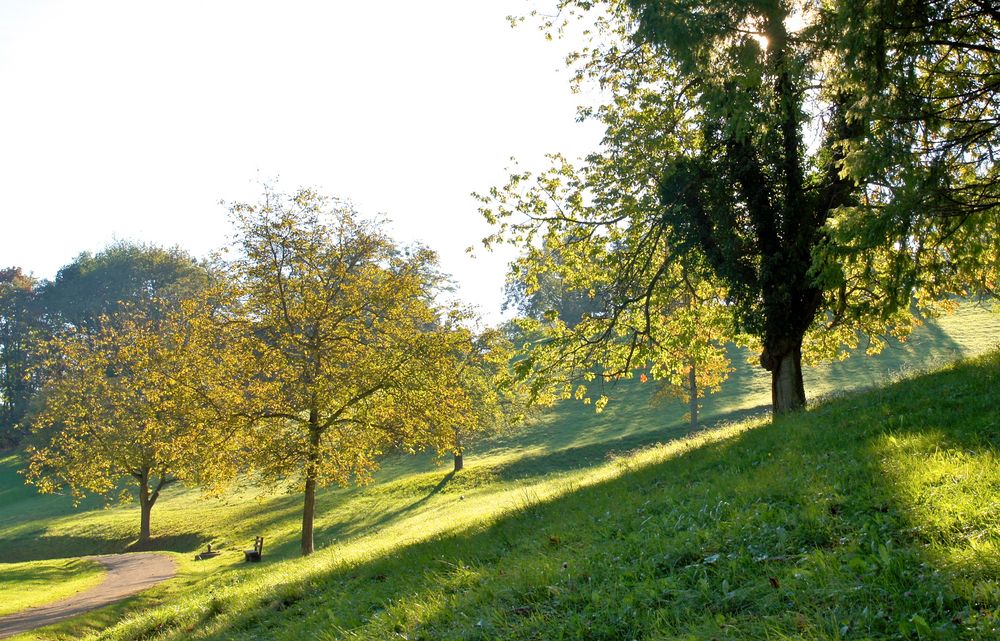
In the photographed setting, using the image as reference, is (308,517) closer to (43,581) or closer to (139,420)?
(43,581)

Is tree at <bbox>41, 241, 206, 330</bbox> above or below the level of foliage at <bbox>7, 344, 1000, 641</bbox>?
above

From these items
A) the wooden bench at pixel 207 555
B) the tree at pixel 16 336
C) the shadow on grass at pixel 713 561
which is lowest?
the wooden bench at pixel 207 555

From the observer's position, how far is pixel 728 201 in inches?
587

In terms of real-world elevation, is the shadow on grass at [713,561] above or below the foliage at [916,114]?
below

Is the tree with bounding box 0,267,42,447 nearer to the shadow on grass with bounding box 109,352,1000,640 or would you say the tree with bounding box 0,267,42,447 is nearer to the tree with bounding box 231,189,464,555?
the tree with bounding box 231,189,464,555

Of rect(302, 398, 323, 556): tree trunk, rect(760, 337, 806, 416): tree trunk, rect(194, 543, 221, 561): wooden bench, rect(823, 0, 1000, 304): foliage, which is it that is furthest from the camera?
rect(194, 543, 221, 561): wooden bench

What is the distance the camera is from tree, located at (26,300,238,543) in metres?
19.9

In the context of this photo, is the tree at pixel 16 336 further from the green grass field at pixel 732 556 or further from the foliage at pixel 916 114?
the foliage at pixel 916 114

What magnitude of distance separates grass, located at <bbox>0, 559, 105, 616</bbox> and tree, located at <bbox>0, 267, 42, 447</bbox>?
67.8 metres

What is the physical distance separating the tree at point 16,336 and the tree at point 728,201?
300ft

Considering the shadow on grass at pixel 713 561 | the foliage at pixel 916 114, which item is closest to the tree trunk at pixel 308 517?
the shadow on grass at pixel 713 561

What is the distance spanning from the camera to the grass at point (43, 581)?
2138 cm

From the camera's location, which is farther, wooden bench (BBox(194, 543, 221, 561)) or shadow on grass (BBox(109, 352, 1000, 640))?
wooden bench (BBox(194, 543, 221, 561))

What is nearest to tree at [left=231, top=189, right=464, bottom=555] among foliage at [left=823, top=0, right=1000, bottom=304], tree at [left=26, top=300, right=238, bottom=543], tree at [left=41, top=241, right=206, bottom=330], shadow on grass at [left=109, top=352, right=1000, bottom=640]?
tree at [left=26, top=300, right=238, bottom=543]
